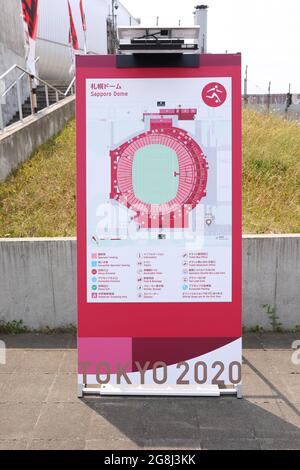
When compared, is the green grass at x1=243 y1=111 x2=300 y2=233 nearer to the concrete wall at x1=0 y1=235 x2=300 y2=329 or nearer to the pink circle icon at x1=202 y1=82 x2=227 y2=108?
the concrete wall at x1=0 y1=235 x2=300 y2=329

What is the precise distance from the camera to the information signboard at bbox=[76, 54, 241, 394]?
143 inches

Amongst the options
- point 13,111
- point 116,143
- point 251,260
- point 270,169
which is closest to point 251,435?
point 251,260

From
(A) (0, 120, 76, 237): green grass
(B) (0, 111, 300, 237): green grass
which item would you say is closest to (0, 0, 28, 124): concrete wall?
(B) (0, 111, 300, 237): green grass

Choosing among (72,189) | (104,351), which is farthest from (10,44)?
(104,351)

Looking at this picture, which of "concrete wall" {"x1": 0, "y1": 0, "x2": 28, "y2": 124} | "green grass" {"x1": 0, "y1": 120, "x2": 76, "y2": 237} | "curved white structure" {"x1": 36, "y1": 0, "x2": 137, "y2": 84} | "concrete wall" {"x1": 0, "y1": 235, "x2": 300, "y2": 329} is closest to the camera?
"concrete wall" {"x1": 0, "y1": 235, "x2": 300, "y2": 329}

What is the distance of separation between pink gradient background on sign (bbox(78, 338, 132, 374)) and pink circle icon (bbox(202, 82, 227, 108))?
2044mm

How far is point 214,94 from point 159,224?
1111 mm

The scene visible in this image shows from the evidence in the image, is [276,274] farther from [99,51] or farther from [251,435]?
[99,51]

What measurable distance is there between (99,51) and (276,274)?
79.7 ft

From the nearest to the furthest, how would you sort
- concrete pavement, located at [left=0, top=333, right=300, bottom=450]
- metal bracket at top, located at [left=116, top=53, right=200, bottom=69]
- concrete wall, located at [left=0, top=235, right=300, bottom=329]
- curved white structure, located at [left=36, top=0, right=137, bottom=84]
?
concrete pavement, located at [left=0, top=333, right=300, bottom=450] → metal bracket at top, located at [left=116, top=53, right=200, bottom=69] → concrete wall, located at [left=0, top=235, right=300, bottom=329] → curved white structure, located at [left=36, top=0, right=137, bottom=84]

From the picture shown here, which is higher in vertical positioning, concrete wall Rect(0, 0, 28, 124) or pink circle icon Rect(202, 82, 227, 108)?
concrete wall Rect(0, 0, 28, 124)

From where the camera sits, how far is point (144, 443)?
3430 mm

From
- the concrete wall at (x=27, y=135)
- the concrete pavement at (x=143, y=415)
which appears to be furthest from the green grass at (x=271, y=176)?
the concrete wall at (x=27, y=135)

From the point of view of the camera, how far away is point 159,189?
371 centimetres
